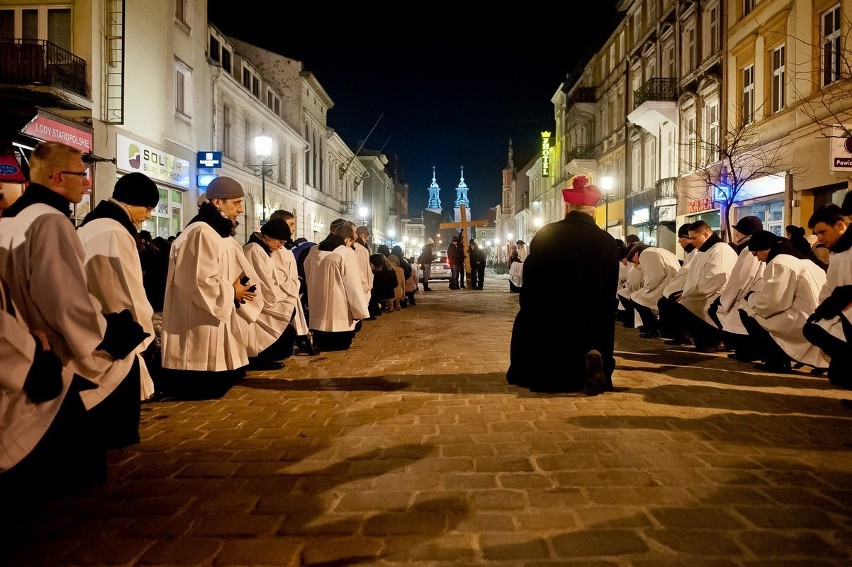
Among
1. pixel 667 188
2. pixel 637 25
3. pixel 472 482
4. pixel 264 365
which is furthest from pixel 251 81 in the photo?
pixel 472 482

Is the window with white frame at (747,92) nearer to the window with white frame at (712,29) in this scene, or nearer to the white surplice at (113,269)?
the window with white frame at (712,29)

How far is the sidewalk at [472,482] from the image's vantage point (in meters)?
2.76

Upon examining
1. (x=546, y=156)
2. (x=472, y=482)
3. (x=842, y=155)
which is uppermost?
(x=546, y=156)

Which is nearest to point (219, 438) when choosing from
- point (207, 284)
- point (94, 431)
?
point (94, 431)

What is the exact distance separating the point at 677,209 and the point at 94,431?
973 inches

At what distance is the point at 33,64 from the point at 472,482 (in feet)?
52.7

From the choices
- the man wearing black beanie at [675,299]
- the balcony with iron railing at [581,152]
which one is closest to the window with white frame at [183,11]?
the man wearing black beanie at [675,299]

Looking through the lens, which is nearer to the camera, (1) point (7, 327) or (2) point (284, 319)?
(1) point (7, 327)

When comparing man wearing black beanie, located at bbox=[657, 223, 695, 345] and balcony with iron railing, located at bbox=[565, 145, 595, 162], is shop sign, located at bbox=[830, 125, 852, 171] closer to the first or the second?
man wearing black beanie, located at bbox=[657, 223, 695, 345]

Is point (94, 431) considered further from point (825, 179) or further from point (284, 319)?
point (825, 179)

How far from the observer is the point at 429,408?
5539 mm

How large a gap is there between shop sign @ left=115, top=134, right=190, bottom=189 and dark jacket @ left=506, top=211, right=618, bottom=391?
14247 mm

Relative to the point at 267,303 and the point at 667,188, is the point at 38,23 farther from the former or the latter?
the point at 667,188

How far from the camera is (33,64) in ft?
48.8
